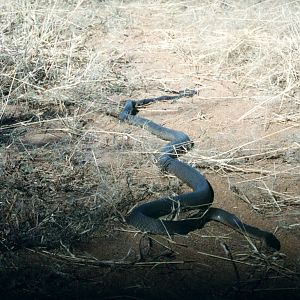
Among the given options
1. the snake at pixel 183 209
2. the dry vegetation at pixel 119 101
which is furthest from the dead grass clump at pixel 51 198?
the snake at pixel 183 209

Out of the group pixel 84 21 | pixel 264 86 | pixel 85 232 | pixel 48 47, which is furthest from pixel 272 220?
pixel 84 21

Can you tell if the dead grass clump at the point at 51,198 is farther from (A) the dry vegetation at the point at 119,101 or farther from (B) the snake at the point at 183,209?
(B) the snake at the point at 183,209

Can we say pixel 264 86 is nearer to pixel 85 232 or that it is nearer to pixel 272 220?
pixel 272 220

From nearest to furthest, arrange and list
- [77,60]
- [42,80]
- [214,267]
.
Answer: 1. [214,267]
2. [42,80]
3. [77,60]

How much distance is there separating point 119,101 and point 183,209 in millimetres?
1803

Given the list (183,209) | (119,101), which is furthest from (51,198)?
(119,101)

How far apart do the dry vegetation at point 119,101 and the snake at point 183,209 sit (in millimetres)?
88

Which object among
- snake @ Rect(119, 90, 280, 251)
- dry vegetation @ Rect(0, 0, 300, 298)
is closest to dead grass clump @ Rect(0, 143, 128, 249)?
dry vegetation @ Rect(0, 0, 300, 298)

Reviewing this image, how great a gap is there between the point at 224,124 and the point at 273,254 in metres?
1.72

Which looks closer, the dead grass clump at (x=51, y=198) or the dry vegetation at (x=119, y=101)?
the dead grass clump at (x=51, y=198)

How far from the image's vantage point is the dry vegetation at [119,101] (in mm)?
3039

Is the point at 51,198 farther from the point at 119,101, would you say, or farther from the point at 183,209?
the point at 119,101

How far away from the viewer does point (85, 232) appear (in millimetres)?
2795

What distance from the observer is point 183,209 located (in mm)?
3066
